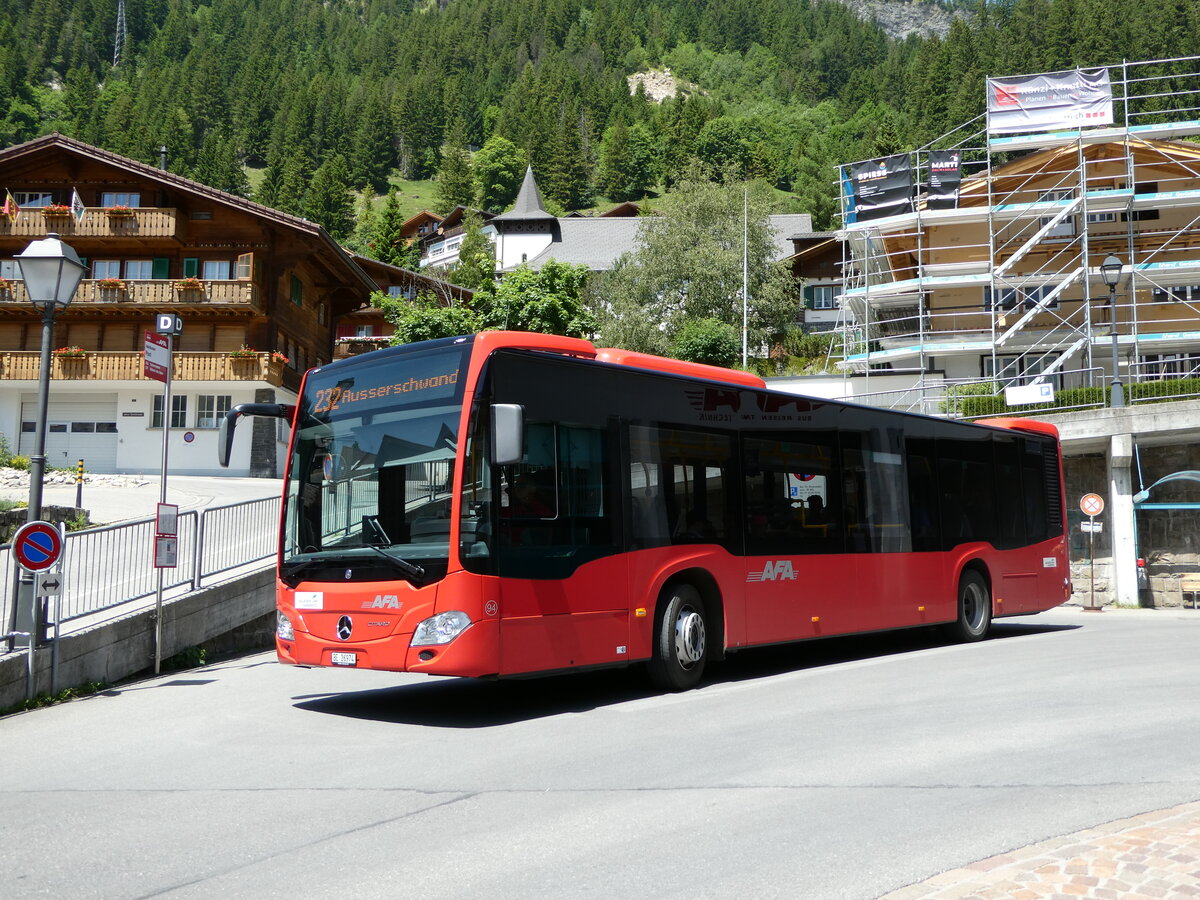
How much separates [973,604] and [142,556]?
11022 mm

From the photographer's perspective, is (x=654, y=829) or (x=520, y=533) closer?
(x=654, y=829)

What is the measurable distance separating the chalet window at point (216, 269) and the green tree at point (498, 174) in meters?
95.7

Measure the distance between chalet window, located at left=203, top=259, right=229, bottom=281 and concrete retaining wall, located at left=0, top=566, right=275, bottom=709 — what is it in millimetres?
31474

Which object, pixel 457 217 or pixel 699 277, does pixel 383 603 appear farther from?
pixel 457 217

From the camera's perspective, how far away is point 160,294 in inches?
1687

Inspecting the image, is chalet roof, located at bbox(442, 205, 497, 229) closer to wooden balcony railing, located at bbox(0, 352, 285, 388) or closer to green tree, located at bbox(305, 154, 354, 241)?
green tree, located at bbox(305, 154, 354, 241)

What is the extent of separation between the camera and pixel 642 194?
146 meters

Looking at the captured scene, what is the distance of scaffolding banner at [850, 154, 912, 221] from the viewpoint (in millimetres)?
43938

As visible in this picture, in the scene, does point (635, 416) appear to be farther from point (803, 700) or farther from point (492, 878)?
point (492, 878)

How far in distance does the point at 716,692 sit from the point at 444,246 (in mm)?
111315

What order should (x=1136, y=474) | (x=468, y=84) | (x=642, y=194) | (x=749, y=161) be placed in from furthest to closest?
(x=468, y=84)
(x=642, y=194)
(x=749, y=161)
(x=1136, y=474)

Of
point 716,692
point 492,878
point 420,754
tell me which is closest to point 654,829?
point 492,878

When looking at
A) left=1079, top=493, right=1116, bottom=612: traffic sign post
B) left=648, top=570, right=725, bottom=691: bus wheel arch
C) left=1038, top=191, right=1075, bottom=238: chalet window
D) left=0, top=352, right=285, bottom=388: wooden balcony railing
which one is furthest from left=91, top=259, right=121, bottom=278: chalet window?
left=648, top=570, right=725, bottom=691: bus wheel arch

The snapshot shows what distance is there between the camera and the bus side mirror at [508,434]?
28.1ft
